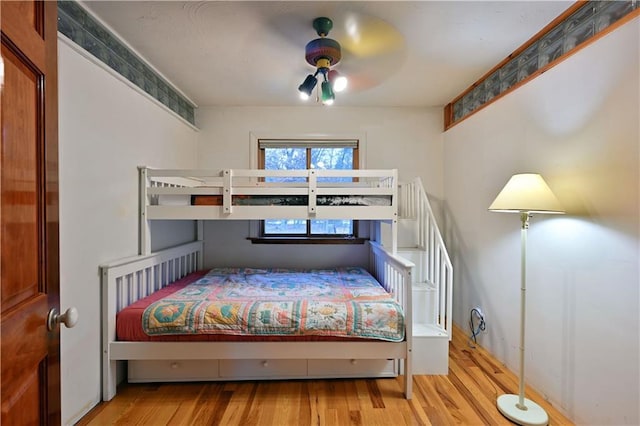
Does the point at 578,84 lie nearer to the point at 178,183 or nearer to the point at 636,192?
the point at 636,192

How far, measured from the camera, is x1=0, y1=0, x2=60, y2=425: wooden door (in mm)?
628

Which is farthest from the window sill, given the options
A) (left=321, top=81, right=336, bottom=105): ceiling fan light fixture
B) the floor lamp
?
the floor lamp

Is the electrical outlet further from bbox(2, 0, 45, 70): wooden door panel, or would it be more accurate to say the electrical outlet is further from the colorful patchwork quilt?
bbox(2, 0, 45, 70): wooden door panel

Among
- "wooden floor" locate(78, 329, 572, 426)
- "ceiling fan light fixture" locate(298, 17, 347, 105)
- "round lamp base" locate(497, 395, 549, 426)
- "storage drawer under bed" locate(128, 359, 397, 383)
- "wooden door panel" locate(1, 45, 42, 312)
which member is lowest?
"wooden floor" locate(78, 329, 572, 426)

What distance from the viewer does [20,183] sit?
2.23 ft

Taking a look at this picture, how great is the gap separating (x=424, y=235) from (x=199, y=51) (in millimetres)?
2506

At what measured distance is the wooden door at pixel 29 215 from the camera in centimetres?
63

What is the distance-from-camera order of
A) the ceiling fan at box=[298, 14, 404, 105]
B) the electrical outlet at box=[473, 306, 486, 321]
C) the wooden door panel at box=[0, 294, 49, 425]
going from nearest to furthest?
the wooden door panel at box=[0, 294, 49, 425] → the ceiling fan at box=[298, 14, 404, 105] → the electrical outlet at box=[473, 306, 486, 321]

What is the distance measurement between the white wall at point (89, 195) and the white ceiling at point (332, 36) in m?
0.42

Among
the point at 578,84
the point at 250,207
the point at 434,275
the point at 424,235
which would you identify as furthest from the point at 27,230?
the point at 424,235

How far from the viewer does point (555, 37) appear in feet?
5.91

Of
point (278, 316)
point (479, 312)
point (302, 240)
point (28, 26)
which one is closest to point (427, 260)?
point (479, 312)

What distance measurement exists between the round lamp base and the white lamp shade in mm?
1156

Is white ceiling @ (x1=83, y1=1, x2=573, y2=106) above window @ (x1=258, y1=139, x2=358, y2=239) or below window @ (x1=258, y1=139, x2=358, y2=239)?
above
